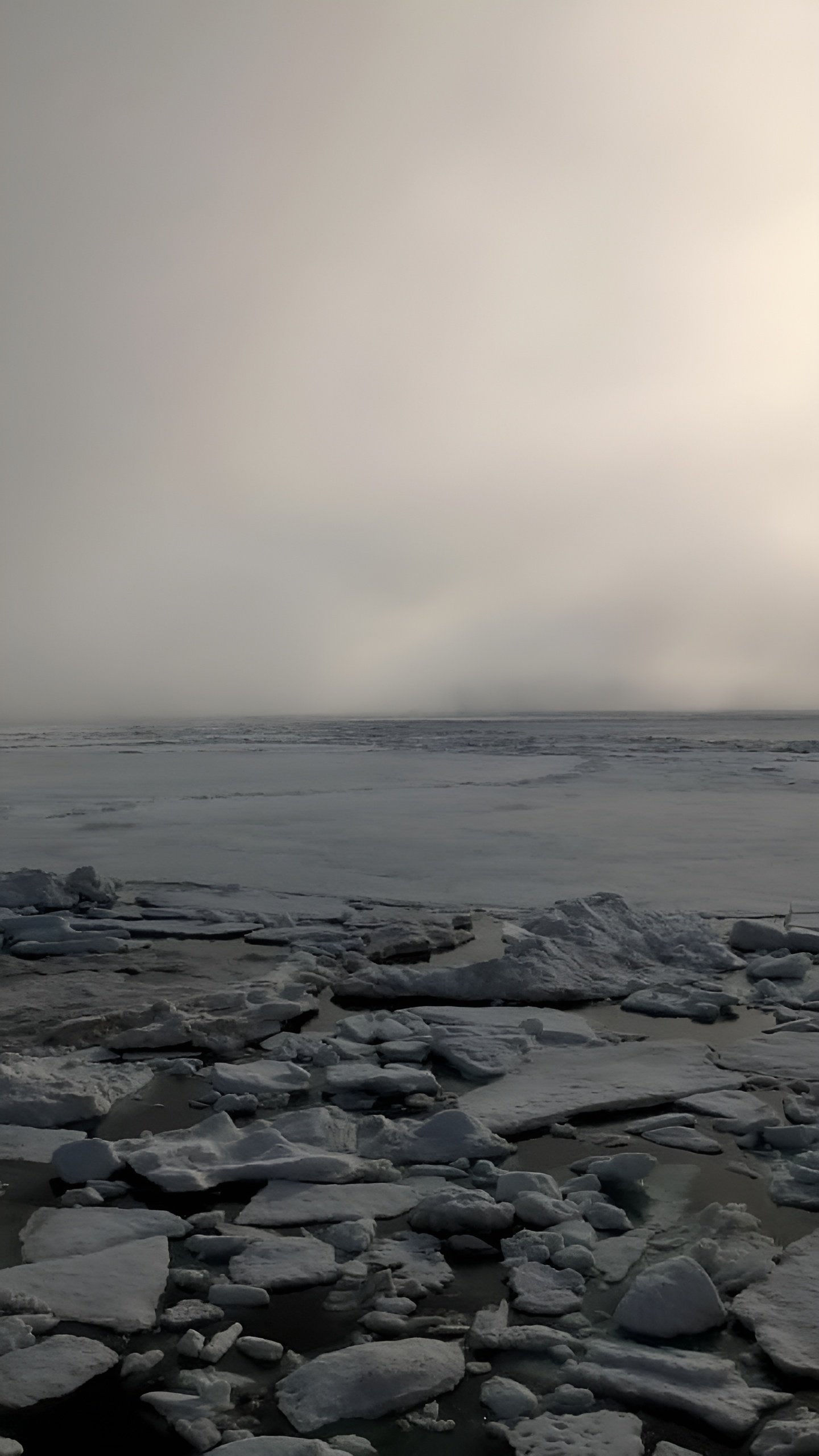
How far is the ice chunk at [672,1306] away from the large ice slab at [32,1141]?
186 centimetres

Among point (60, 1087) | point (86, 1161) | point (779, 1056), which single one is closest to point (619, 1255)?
point (86, 1161)

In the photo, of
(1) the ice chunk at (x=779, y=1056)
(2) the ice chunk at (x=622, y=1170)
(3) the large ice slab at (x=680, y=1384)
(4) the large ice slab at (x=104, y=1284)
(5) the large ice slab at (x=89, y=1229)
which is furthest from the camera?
(1) the ice chunk at (x=779, y=1056)

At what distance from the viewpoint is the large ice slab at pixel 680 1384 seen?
193cm

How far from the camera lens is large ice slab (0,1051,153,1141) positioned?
3.51m

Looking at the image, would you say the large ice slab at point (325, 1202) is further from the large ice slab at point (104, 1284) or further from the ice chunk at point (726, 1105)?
the ice chunk at point (726, 1105)

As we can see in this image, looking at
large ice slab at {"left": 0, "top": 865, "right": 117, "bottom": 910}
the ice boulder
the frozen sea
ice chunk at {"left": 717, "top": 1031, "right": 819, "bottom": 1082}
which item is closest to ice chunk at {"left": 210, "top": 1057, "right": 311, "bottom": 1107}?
ice chunk at {"left": 717, "top": 1031, "right": 819, "bottom": 1082}

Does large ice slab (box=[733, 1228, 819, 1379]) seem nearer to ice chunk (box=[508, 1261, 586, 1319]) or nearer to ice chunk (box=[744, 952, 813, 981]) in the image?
ice chunk (box=[508, 1261, 586, 1319])

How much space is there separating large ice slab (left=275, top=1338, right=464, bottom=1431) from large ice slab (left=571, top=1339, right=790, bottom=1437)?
11.8 inches

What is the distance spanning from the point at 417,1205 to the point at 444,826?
8.59m

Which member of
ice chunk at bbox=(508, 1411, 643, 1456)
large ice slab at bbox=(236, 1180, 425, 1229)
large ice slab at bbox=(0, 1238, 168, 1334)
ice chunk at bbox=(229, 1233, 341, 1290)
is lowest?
large ice slab at bbox=(236, 1180, 425, 1229)

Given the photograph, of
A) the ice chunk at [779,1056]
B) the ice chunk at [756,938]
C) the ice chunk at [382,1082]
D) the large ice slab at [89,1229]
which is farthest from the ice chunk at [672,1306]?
the ice chunk at [756,938]

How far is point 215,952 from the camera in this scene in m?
6.16

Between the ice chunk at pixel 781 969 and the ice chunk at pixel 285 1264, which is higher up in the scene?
the ice chunk at pixel 781 969

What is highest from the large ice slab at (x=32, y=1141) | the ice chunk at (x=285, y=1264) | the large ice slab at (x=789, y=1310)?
the large ice slab at (x=789, y=1310)
